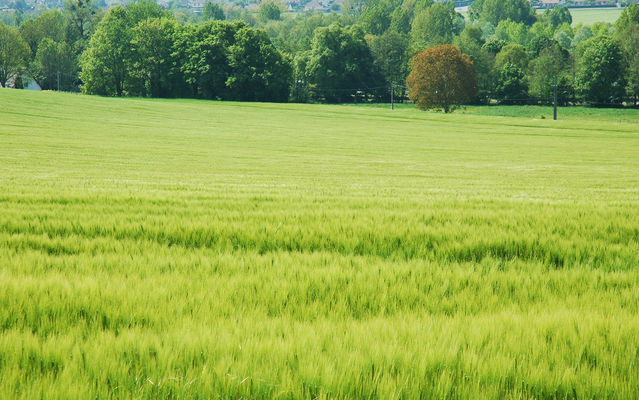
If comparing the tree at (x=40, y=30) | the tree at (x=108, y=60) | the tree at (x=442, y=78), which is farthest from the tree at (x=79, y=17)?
the tree at (x=442, y=78)

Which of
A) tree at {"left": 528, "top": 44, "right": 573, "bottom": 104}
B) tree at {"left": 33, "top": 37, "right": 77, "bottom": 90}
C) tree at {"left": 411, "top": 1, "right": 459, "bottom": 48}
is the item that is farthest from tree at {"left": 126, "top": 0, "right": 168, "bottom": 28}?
tree at {"left": 411, "top": 1, "right": 459, "bottom": 48}

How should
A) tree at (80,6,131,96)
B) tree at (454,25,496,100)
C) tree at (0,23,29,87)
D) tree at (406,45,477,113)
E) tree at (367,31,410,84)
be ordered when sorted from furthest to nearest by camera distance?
tree at (367,31,410,84) → tree at (454,25,496,100) → tree at (0,23,29,87) → tree at (406,45,477,113) → tree at (80,6,131,96)

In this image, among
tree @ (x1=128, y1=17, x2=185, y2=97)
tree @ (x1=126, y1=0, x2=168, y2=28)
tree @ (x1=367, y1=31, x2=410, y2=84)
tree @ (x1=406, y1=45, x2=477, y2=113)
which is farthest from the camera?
tree @ (x1=367, y1=31, x2=410, y2=84)

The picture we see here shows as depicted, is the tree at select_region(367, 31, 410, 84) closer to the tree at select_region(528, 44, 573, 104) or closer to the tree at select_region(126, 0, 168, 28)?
the tree at select_region(528, 44, 573, 104)

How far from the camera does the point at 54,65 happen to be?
122m

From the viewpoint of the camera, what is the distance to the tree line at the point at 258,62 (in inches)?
3787

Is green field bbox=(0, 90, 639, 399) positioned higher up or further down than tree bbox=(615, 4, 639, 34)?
further down

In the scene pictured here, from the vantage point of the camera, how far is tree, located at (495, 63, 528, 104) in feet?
378

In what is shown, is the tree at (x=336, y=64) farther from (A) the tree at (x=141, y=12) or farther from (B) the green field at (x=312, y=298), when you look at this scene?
(B) the green field at (x=312, y=298)

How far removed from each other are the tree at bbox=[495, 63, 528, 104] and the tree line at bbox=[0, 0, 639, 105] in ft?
0.75

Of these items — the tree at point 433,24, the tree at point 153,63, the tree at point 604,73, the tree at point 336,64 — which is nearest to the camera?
the tree at point 153,63

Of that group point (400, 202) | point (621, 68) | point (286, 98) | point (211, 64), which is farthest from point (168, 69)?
point (400, 202)

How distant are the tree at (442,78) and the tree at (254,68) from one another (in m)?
26.3

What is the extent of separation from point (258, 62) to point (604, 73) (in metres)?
70.7
